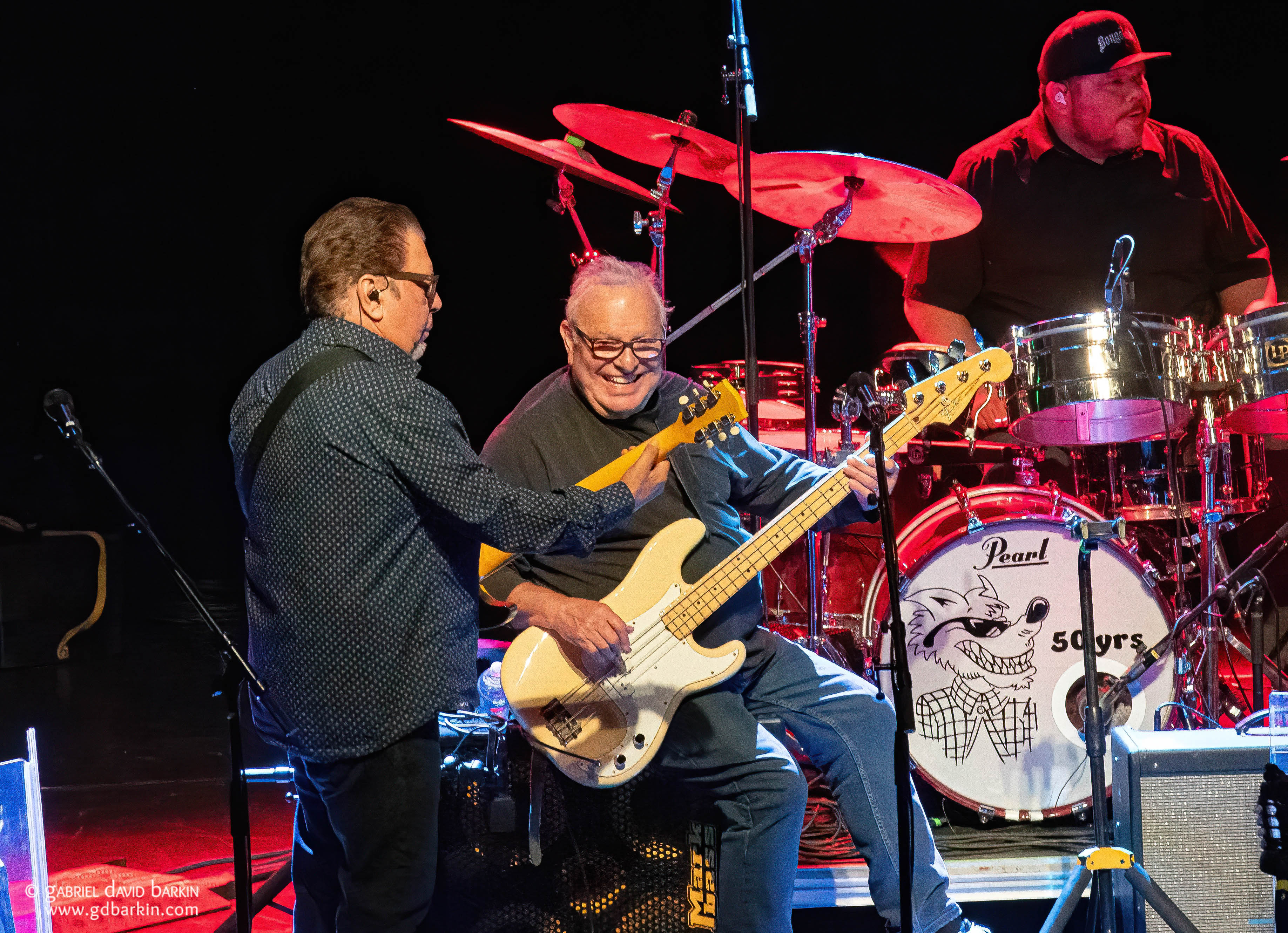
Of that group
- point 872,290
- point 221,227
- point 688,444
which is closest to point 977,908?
point 688,444

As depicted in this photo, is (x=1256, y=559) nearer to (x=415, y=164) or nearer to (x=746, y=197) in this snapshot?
(x=746, y=197)

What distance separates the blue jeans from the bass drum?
2.42 feet

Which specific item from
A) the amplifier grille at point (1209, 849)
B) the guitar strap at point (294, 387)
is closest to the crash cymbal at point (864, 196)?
the guitar strap at point (294, 387)

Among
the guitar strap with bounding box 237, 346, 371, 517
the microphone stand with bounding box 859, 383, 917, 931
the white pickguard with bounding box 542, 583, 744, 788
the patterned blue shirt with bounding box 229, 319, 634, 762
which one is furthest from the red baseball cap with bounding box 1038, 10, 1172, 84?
the guitar strap with bounding box 237, 346, 371, 517

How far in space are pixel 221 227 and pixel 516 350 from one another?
1921mm

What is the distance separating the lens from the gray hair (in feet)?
9.62

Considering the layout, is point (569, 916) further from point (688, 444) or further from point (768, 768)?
point (688, 444)

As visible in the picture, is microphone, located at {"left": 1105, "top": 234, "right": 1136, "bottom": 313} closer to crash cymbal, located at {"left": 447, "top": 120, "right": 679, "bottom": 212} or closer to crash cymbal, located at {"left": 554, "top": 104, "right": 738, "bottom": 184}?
crash cymbal, located at {"left": 554, "top": 104, "right": 738, "bottom": 184}

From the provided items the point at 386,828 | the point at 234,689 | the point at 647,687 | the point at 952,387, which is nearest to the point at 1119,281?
the point at 952,387

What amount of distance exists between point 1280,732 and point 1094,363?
1152mm

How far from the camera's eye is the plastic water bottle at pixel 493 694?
2.74 m

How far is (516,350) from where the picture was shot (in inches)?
216

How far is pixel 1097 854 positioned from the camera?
8.39ft

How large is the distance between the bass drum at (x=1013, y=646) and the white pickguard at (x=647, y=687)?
1.06 metres
